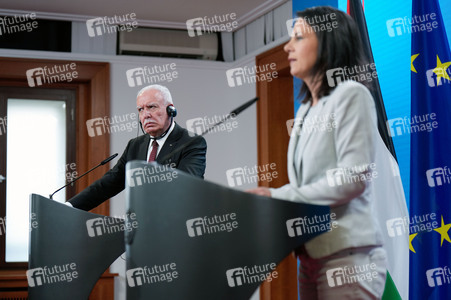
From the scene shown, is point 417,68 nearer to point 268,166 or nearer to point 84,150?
point 268,166

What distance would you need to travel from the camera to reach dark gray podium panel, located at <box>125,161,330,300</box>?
1710 millimetres

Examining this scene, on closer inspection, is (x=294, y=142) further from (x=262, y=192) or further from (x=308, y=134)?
(x=262, y=192)

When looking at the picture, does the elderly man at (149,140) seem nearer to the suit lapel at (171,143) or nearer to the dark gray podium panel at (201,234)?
the suit lapel at (171,143)

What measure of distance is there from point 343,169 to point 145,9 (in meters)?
4.16

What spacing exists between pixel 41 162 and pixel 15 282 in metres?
1.04

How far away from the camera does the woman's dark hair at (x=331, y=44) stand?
1.81 metres

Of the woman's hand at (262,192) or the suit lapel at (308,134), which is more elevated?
the suit lapel at (308,134)

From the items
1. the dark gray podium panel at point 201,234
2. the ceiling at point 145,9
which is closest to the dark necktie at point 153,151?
the dark gray podium panel at point 201,234

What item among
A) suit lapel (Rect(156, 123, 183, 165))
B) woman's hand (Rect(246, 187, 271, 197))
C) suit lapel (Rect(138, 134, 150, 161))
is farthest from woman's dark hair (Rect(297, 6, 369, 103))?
suit lapel (Rect(138, 134, 150, 161))

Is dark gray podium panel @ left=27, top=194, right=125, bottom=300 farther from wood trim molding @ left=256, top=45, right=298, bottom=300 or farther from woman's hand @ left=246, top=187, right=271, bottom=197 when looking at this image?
wood trim molding @ left=256, top=45, right=298, bottom=300

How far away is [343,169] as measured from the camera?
5.48 feet

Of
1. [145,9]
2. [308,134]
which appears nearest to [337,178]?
[308,134]

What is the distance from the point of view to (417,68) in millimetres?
3291

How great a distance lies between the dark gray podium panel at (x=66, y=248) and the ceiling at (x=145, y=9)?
277cm
